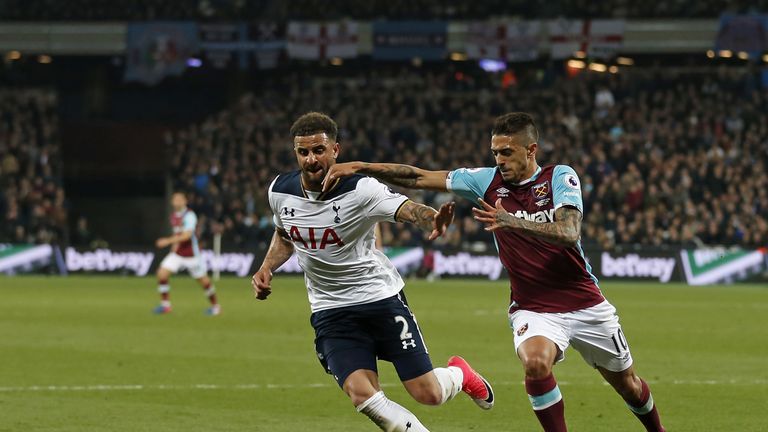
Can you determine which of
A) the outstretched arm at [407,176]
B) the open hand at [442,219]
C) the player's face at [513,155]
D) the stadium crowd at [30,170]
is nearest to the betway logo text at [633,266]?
the stadium crowd at [30,170]

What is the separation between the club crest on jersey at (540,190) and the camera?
823 centimetres

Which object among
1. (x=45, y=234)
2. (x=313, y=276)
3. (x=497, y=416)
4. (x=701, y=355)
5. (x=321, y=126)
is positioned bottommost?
(x=45, y=234)

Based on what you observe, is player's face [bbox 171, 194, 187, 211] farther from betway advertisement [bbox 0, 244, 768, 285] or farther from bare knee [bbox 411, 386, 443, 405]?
bare knee [bbox 411, 386, 443, 405]

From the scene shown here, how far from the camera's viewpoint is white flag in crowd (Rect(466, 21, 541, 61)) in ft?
131

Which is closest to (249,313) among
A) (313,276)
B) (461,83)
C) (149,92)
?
(313,276)

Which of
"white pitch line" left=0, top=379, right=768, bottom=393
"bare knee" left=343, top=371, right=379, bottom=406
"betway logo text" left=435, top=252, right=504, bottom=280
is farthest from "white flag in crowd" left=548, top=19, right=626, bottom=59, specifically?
"bare knee" left=343, top=371, right=379, bottom=406

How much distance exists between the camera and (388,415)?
303 inches

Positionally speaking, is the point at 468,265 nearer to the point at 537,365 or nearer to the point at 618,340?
the point at 618,340

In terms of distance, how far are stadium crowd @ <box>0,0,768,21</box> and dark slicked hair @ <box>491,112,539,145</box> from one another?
34.3 metres

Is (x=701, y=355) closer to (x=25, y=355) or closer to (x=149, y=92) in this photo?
(x=25, y=355)

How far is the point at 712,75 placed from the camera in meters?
43.2

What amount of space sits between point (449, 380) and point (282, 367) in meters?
6.47

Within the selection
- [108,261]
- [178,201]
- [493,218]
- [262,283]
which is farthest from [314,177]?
[108,261]

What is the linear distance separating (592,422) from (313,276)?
3502mm
